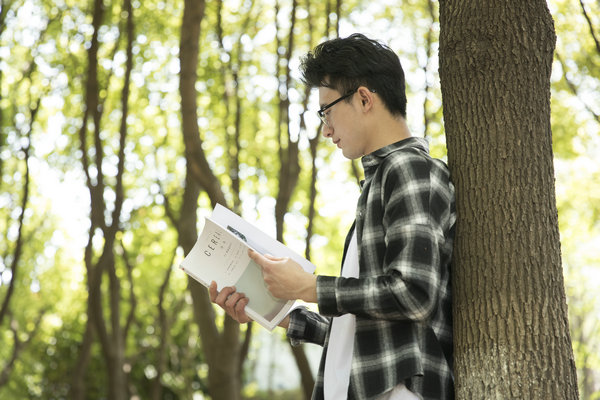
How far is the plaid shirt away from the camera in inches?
83.4

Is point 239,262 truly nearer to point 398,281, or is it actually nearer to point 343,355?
point 343,355

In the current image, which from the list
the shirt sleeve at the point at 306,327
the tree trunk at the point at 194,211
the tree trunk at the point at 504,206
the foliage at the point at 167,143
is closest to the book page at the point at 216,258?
the shirt sleeve at the point at 306,327

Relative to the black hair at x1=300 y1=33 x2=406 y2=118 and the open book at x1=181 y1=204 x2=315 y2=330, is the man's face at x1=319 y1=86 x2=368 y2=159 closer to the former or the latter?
the black hair at x1=300 y1=33 x2=406 y2=118

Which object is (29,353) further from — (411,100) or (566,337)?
(566,337)

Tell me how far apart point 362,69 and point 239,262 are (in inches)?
30.1

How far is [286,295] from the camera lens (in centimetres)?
233

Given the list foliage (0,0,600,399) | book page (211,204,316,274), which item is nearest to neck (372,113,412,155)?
book page (211,204,316,274)

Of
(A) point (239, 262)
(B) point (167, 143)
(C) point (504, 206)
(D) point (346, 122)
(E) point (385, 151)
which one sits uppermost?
(B) point (167, 143)

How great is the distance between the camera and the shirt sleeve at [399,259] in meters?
2.11

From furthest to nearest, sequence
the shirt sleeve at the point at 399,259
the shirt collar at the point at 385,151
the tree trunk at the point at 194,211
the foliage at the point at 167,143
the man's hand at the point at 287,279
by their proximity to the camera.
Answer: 1. the foliage at the point at 167,143
2. the tree trunk at the point at 194,211
3. the shirt collar at the point at 385,151
4. the man's hand at the point at 287,279
5. the shirt sleeve at the point at 399,259

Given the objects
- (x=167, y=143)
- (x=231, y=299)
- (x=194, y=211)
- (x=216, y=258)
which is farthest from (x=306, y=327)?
(x=167, y=143)

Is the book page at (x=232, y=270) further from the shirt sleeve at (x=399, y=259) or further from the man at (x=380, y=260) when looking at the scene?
the shirt sleeve at (x=399, y=259)

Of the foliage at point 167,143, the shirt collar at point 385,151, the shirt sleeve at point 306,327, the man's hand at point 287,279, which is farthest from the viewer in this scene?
the foliage at point 167,143

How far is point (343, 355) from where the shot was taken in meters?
2.35
